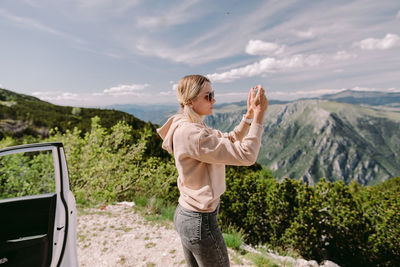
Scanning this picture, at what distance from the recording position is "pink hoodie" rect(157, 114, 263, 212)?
4.52 ft

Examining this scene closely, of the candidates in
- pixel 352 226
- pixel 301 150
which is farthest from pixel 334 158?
pixel 352 226

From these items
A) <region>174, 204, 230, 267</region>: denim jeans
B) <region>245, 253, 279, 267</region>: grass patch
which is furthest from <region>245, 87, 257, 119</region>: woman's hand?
<region>245, 253, 279, 267</region>: grass patch

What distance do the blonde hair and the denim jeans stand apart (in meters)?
0.72

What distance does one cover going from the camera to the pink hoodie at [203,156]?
138 cm

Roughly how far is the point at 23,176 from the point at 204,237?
678 centimetres

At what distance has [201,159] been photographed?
1.41 metres

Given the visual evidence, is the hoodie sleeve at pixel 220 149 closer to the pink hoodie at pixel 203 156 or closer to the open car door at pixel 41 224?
the pink hoodie at pixel 203 156

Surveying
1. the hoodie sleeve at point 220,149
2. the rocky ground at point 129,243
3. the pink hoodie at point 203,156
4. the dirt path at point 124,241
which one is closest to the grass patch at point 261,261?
the rocky ground at point 129,243

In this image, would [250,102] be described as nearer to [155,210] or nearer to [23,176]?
[155,210]

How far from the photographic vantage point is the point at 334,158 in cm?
16812

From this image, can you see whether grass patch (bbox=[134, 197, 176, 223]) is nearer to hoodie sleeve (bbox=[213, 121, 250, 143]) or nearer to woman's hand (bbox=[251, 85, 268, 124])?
hoodie sleeve (bbox=[213, 121, 250, 143])

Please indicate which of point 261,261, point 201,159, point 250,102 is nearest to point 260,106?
point 250,102

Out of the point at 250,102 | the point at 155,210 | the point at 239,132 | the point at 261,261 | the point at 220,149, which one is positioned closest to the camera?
the point at 220,149

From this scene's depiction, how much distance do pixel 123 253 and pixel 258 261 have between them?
7.93 feet
